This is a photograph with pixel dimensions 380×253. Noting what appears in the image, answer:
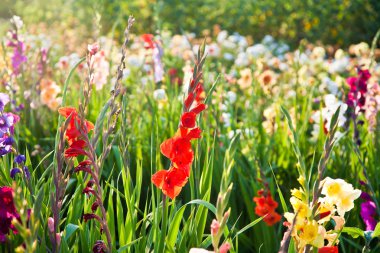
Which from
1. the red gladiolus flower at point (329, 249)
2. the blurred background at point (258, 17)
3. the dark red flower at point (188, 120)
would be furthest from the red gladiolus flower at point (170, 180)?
the blurred background at point (258, 17)

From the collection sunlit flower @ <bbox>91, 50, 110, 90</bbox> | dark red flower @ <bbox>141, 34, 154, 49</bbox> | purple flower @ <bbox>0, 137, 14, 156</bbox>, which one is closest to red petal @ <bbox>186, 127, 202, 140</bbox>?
purple flower @ <bbox>0, 137, 14, 156</bbox>

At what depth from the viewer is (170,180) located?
1449mm

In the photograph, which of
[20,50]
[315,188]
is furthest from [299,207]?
[20,50]

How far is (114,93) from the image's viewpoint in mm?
1461

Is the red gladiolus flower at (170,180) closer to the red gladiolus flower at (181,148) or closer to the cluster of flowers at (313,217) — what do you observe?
the red gladiolus flower at (181,148)

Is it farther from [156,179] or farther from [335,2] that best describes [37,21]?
[156,179]

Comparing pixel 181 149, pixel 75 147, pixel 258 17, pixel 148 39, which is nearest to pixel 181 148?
pixel 181 149

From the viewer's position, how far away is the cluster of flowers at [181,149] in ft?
4.52

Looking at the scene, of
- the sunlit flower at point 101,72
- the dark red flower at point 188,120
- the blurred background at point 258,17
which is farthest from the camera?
the blurred background at point 258,17

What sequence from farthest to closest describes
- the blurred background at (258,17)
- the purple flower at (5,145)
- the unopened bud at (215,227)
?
1. the blurred background at (258,17)
2. the purple flower at (5,145)
3. the unopened bud at (215,227)

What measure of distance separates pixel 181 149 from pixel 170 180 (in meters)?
0.10

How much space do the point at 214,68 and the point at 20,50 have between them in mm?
3346

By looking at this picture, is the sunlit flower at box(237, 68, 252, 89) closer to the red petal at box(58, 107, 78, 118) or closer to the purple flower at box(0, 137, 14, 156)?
the purple flower at box(0, 137, 14, 156)

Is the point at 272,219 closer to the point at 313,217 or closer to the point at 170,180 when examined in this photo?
the point at 170,180
